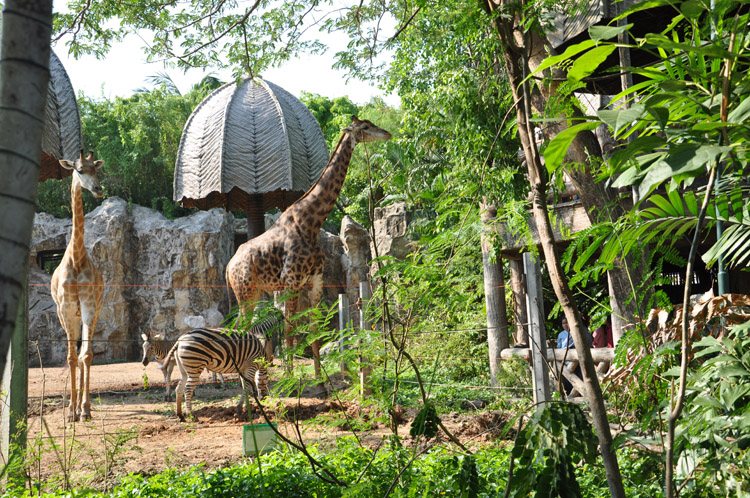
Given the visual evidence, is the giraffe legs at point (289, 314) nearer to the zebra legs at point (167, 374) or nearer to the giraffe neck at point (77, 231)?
the zebra legs at point (167, 374)

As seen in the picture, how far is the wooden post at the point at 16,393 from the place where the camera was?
369cm

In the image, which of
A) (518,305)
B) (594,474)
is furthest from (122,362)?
(594,474)

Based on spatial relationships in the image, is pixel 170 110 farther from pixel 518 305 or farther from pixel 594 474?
pixel 594 474

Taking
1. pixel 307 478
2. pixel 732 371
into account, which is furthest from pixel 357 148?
pixel 732 371

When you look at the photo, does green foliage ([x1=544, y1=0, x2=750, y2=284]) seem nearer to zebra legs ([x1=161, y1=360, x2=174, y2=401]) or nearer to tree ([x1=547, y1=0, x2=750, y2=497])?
tree ([x1=547, y1=0, x2=750, y2=497])

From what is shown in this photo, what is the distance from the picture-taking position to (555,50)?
5.07 m

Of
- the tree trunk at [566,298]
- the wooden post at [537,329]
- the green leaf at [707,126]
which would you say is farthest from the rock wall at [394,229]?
the green leaf at [707,126]

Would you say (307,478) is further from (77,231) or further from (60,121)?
(60,121)

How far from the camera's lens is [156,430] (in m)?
6.02

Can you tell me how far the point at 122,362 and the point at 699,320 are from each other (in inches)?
594

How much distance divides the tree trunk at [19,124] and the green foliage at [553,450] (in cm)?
112

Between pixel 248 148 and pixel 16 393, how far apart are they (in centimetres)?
495

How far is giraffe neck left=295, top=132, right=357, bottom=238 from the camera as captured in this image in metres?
6.82

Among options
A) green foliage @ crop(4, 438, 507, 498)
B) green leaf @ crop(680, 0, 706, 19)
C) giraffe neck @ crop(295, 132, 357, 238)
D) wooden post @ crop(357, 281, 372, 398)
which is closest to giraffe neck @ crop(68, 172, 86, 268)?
giraffe neck @ crop(295, 132, 357, 238)
